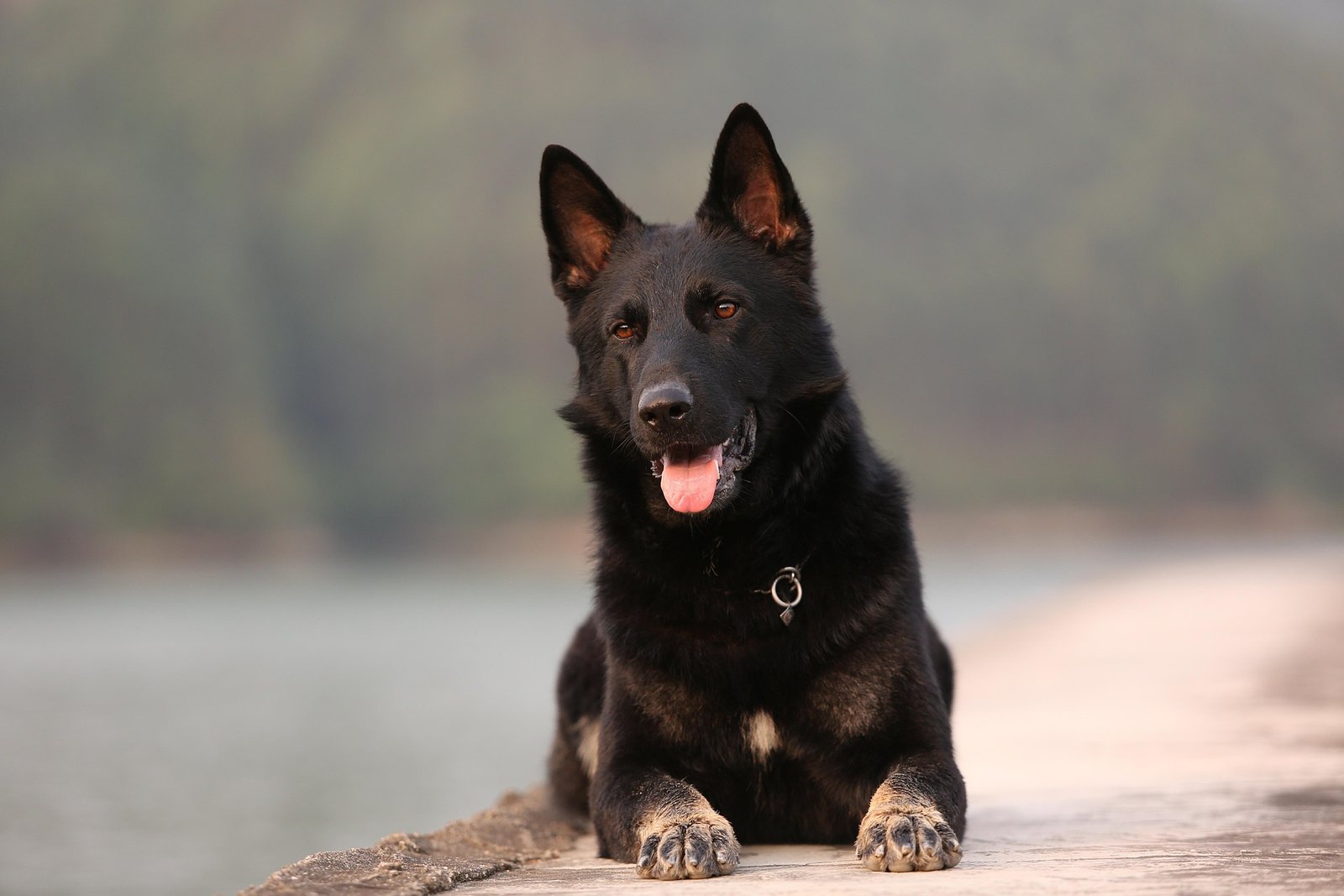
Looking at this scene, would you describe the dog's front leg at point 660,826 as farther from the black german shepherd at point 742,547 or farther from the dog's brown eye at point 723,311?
the dog's brown eye at point 723,311

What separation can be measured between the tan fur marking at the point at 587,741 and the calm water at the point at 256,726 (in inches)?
288

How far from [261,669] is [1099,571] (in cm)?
3062

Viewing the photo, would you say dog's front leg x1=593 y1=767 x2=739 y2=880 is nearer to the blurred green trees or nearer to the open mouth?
the open mouth

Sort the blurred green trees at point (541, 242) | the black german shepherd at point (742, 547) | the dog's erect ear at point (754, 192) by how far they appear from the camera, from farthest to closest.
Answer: the blurred green trees at point (541, 242) → the dog's erect ear at point (754, 192) → the black german shepherd at point (742, 547)

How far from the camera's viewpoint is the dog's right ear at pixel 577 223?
6059mm

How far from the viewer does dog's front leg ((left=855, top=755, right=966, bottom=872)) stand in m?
4.55

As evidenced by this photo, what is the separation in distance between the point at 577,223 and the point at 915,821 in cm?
278

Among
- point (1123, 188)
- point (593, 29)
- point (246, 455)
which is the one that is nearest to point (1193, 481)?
point (1123, 188)

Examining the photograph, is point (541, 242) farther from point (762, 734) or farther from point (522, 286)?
point (762, 734)

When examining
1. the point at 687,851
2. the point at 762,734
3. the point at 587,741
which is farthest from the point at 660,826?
the point at 587,741

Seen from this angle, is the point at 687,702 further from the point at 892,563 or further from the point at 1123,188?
the point at 1123,188

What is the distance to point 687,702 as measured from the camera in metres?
5.39

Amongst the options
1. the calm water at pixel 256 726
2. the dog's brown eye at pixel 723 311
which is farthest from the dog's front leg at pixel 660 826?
the calm water at pixel 256 726

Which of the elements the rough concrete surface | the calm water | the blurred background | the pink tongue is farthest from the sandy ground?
the blurred background
